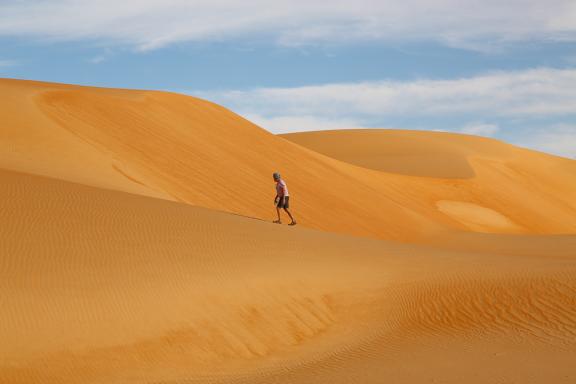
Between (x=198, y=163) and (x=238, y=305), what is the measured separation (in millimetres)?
→ 14407

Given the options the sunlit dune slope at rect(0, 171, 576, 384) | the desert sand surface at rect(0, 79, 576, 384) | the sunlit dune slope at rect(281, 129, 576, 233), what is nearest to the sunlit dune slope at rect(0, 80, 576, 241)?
the desert sand surface at rect(0, 79, 576, 384)

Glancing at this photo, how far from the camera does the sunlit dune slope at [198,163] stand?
20.3m

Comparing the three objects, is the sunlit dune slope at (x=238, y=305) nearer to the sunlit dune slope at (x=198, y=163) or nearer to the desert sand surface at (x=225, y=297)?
the desert sand surface at (x=225, y=297)

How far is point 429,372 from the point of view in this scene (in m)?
8.43

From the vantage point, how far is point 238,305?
410 inches

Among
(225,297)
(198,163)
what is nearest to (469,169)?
(198,163)

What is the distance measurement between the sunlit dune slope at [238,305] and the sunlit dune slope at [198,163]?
5.06m

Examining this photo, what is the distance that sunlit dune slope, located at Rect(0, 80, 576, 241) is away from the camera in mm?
20266

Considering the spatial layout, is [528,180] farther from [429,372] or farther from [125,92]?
[429,372]

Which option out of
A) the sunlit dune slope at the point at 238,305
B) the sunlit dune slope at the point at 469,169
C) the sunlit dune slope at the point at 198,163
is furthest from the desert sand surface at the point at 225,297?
the sunlit dune slope at the point at 469,169

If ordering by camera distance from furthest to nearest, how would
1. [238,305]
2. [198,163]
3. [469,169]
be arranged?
[469,169], [198,163], [238,305]

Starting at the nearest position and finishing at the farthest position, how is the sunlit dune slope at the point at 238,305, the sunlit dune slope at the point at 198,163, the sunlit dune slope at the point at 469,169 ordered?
1. the sunlit dune slope at the point at 238,305
2. the sunlit dune slope at the point at 198,163
3. the sunlit dune slope at the point at 469,169

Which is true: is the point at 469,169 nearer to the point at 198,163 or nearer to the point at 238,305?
the point at 198,163

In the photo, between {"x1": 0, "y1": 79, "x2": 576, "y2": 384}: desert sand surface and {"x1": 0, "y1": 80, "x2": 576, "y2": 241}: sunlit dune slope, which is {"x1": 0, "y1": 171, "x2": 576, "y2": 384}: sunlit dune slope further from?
{"x1": 0, "y1": 80, "x2": 576, "y2": 241}: sunlit dune slope
